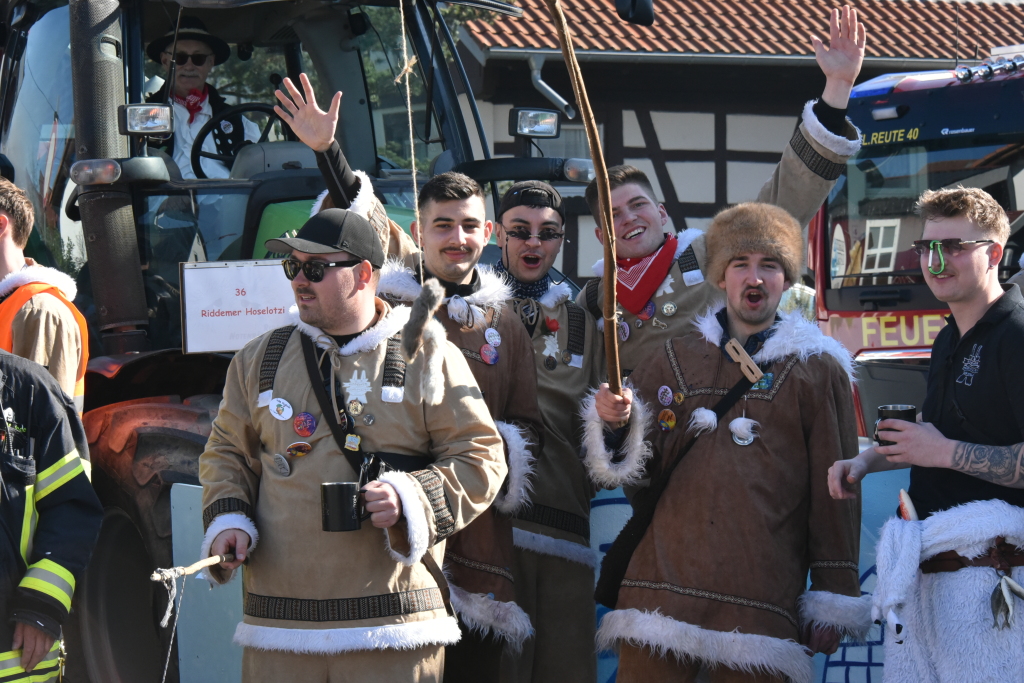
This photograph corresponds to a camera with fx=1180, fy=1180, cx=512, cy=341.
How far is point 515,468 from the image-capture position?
12.0 feet

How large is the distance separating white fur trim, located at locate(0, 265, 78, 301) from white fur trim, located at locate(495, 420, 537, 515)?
5.72ft

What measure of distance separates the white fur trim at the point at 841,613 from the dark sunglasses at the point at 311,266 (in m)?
1.61

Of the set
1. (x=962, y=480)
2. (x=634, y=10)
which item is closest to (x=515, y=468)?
(x=962, y=480)

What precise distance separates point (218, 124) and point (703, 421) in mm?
3170

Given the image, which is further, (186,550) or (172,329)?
(172,329)

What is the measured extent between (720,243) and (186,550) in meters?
2.27

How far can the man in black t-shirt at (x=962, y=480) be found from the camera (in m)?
3.12

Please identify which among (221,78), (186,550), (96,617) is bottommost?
(96,617)

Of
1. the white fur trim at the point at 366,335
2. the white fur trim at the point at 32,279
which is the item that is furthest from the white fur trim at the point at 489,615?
the white fur trim at the point at 32,279

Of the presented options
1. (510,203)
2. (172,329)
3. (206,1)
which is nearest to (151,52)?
(206,1)

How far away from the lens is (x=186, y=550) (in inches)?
172

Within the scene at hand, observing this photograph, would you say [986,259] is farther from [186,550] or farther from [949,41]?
[949,41]

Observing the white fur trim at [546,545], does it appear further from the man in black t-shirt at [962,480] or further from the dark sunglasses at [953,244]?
the dark sunglasses at [953,244]

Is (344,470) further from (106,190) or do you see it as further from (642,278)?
(106,190)
